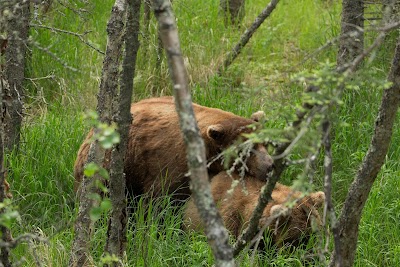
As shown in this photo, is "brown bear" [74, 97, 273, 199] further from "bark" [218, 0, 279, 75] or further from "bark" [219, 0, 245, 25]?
"bark" [219, 0, 245, 25]

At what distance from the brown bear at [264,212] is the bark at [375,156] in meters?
1.54

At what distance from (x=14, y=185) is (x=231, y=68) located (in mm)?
3217

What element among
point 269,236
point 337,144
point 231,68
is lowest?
point 269,236

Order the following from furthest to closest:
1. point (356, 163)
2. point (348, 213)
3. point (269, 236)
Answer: point (356, 163) < point (269, 236) < point (348, 213)

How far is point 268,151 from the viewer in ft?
21.8

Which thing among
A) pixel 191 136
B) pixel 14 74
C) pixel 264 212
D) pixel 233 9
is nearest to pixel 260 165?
pixel 264 212

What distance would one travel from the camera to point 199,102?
8.15 metres

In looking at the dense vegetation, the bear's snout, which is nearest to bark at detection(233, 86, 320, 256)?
the dense vegetation

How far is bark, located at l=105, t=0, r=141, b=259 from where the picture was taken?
477 centimetres

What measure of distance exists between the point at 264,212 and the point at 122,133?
1.75m

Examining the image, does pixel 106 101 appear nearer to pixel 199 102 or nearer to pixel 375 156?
pixel 375 156

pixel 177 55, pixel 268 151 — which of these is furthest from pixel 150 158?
pixel 177 55

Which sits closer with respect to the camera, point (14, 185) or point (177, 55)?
point (177, 55)

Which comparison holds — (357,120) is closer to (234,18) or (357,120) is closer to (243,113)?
(243,113)
